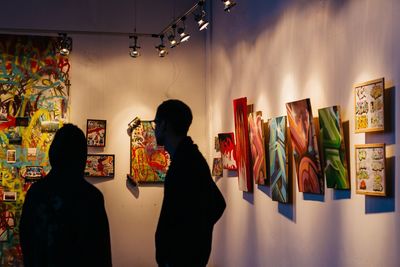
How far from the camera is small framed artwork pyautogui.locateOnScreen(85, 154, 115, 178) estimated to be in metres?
8.43

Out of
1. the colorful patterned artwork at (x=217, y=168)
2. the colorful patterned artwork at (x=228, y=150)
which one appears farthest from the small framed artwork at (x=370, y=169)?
the colorful patterned artwork at (x=217, y=168)

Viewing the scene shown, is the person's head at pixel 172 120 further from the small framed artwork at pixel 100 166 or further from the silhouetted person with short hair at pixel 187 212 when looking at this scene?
the small framed artwork at pixel 100 166

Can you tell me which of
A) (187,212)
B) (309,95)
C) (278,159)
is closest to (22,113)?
(278,159)

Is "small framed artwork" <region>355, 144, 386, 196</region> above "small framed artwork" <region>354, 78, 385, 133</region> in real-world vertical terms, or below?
below

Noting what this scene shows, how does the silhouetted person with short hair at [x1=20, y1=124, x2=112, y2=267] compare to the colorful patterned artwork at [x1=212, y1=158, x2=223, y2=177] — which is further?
the colorful patterned artwork at [x1=212, y1=158, x2=223, y2=177]

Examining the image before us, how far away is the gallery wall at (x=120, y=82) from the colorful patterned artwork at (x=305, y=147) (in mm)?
3500

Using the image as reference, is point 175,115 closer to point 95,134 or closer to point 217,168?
point 217,168

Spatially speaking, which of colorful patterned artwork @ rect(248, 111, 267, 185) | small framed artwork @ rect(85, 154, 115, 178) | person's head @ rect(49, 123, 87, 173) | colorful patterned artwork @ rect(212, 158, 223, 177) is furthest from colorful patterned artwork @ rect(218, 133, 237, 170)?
person's head @ rect(49, 123, 87, 173)

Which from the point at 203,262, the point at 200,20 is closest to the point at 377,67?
the point at 203,262

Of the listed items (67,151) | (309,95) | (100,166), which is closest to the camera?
(67,151)

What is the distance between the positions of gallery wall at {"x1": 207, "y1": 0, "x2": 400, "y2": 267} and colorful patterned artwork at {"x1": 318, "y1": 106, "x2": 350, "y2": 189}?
0.20ft

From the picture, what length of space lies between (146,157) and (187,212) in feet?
17.9

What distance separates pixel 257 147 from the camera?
642 cm

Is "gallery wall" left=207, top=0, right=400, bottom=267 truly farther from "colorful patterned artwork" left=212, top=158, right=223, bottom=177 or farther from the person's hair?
the person's hair
